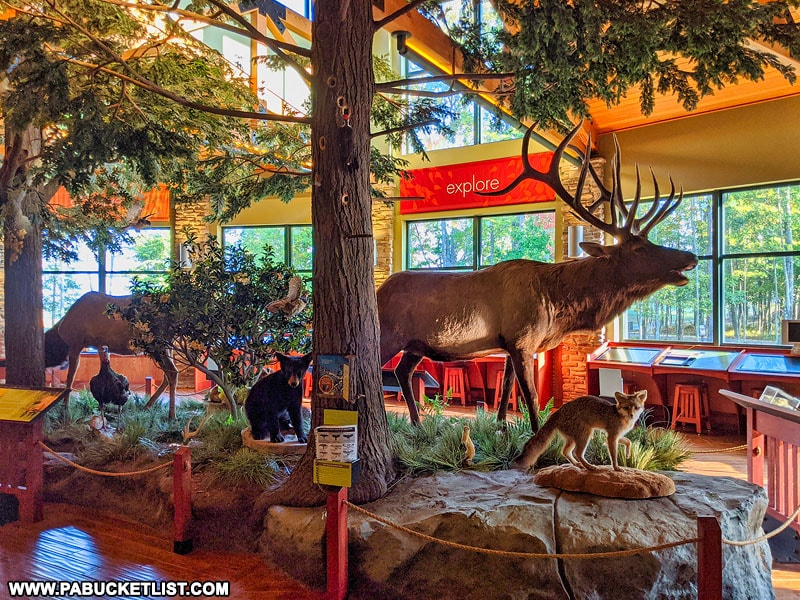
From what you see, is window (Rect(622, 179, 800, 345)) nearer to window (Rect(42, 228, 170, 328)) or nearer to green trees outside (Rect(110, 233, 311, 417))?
green trees outside (Rect(110, 233, 311, 417))

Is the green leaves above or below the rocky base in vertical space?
above

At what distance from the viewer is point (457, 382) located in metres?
9.41

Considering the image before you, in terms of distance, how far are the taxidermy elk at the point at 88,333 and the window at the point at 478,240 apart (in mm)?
5989

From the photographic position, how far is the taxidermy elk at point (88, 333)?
596 centimetres

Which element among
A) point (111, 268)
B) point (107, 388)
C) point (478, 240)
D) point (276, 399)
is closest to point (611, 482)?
point (276, 399)

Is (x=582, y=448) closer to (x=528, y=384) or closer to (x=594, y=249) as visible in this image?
(x=528, y=384)

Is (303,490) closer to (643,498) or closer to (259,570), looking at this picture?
(259,570)

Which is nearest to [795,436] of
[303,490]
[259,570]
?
[303,490]

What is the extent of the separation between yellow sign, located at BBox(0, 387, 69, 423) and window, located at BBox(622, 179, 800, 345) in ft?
27.5

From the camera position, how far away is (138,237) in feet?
37.8

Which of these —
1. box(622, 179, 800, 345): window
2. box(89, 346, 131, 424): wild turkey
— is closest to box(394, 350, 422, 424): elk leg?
box(89, 346, 131, 424): wild turkey

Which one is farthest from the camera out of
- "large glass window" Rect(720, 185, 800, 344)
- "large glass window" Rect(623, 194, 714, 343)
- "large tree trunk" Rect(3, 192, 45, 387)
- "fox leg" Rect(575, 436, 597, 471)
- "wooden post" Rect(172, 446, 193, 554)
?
"large glass window" Rect(623, 194, 714, 343)

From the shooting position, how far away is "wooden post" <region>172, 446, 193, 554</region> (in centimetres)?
343

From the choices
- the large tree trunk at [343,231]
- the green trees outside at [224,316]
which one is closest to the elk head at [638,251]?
the large tree trunk at [343,231]
